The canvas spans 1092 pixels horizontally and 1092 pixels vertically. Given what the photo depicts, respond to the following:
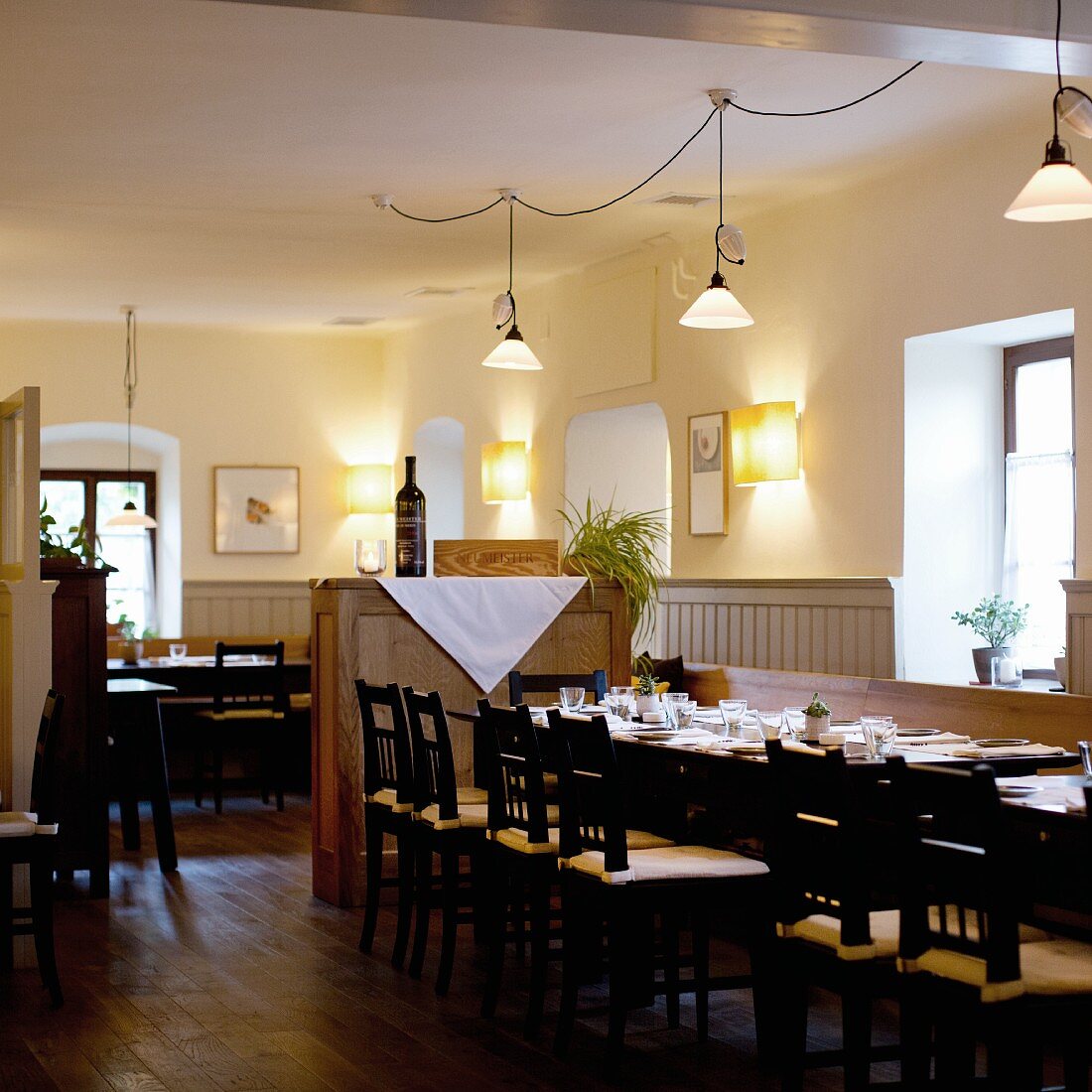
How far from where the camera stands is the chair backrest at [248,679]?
928 cm

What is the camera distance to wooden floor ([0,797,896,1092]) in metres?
4.04

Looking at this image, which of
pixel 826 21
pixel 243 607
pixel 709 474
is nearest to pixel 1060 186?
pixel 826 21

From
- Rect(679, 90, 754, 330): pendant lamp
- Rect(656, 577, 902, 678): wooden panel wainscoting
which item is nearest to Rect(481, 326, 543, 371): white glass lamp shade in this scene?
Rect(679, 90, 754, 330): pendant lamp

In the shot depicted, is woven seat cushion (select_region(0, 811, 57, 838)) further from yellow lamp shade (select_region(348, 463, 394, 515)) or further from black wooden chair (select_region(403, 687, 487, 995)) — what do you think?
yellow lamp shade (select_region(348, 463, 394, 515))

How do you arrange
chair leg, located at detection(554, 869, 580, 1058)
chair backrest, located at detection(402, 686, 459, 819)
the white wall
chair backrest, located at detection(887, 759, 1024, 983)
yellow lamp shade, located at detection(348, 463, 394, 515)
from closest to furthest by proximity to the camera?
1. chair backrest, located at detection(887, 759, 1024, 983)
2. chair leg, located at detection(554, 869, 580, 1058)
3. chair backrest, located at detection(402, 686, 459, 819)
4. the white wall
5. yellow lamp shade, located at detection(348, 463, 394, 515)

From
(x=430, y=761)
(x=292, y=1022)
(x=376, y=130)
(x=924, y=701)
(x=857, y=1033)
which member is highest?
(x=376, y=130)

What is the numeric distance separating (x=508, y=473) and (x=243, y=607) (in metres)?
2.70

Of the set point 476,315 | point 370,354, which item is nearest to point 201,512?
point 370,354

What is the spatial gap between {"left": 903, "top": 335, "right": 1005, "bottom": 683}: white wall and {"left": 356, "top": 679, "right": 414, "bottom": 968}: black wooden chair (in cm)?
248

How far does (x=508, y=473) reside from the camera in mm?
9859

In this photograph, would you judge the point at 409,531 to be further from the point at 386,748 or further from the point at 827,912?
the point at 827,912

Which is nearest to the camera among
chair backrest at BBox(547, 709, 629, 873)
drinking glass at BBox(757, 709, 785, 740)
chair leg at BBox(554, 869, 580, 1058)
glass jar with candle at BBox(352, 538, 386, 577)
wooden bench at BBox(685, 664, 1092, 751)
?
chair backrest at BBox(547, 709, 629, 873)

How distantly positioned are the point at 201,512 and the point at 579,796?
Answer: 744 cm

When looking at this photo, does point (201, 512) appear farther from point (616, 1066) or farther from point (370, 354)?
point (616, 1066)
